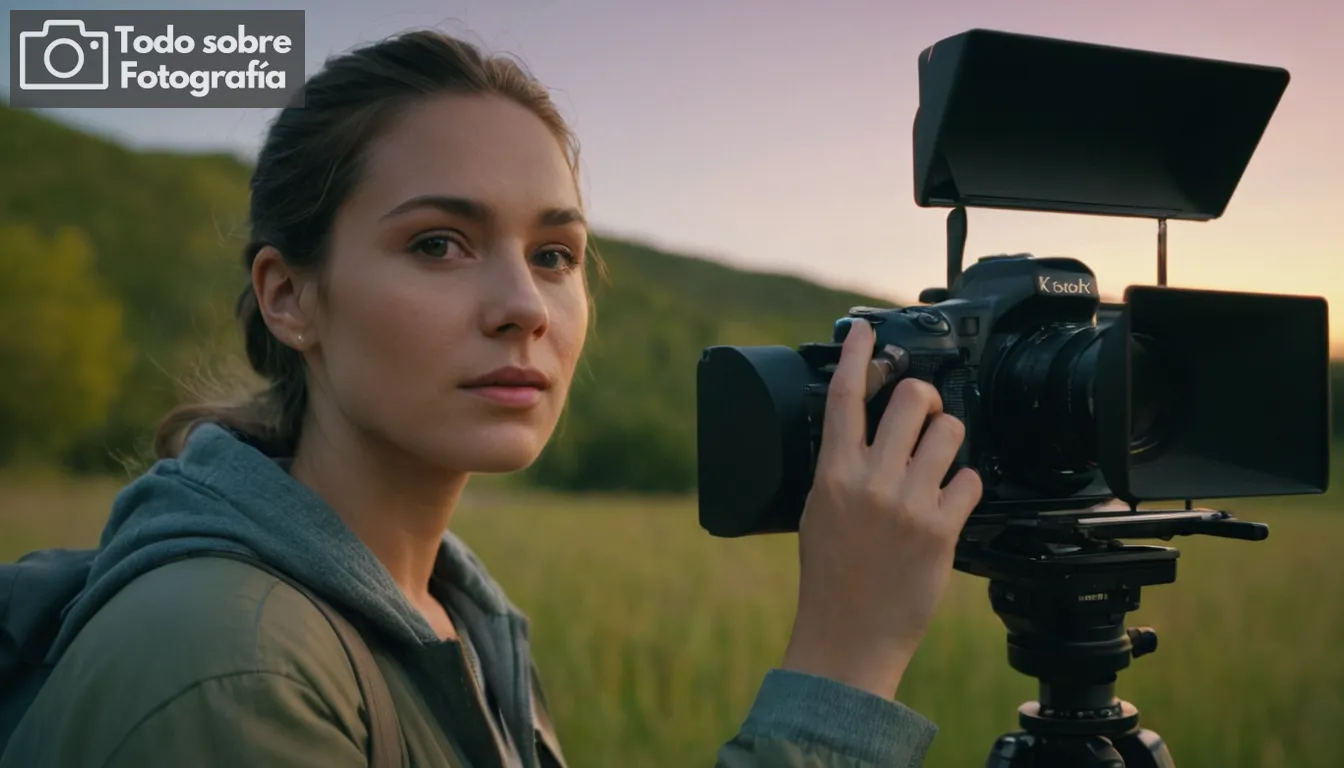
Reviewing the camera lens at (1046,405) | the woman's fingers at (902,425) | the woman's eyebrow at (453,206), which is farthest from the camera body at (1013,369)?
the woman's eyebrow at (453,206)

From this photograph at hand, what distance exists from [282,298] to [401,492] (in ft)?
1.02

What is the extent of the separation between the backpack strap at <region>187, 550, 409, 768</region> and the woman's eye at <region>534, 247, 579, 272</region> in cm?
52

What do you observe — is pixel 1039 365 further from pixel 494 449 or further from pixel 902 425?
pixel 494 449

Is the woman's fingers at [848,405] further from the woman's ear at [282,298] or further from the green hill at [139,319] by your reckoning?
the green hill at [139,319]

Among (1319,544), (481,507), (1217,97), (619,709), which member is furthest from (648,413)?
(1217,97)

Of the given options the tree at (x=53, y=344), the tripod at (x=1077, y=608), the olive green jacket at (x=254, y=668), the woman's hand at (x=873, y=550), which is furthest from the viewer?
the tree at (x=53, y=344)

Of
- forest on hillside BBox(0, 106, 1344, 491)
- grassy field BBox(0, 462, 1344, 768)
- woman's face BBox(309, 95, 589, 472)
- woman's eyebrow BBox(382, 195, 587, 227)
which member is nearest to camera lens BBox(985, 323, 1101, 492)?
woman's face BBox(309, 95, 589, 472)

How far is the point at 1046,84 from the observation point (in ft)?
5.29

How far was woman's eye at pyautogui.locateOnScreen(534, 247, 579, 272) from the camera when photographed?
144 cm

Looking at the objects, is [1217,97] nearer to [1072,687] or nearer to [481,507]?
[1072,687]

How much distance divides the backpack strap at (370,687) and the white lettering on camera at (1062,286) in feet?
3.21

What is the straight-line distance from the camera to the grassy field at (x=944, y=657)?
3.30 metres

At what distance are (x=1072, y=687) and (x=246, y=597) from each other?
1.08 m

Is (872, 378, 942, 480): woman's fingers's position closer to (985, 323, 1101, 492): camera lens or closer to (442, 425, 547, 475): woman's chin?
(985, 323, 1101, 492): camera lens
